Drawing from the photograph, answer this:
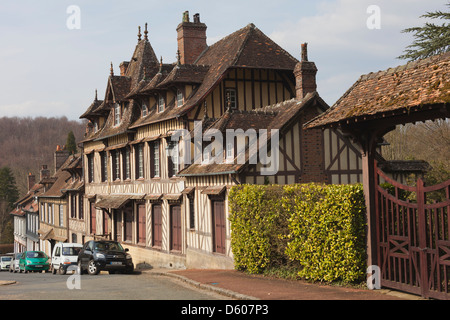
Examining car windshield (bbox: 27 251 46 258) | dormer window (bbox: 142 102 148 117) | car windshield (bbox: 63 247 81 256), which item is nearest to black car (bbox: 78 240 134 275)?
car windshield (bbox: 63 247 81 256)

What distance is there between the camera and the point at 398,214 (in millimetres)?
10734

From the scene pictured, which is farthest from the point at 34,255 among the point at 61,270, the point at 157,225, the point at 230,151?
the point at 230,151

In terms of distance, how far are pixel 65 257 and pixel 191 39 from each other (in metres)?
12.1

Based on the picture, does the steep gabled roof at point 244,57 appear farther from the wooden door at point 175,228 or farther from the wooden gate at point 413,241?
the wooden gate at point 413,241

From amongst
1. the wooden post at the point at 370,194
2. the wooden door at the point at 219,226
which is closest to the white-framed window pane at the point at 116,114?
the wooden door at the point at 219,226

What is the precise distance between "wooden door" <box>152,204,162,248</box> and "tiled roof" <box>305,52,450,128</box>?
1488cm

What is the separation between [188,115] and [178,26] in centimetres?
714

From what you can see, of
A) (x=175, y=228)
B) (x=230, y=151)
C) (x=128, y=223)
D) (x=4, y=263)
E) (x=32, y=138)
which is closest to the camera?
(x=230, y=151)

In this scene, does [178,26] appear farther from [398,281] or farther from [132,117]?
[398,281]

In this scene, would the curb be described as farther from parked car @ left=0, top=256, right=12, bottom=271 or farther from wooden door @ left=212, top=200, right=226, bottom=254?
parked car @ left=0, top=256, right=12, bottom=271

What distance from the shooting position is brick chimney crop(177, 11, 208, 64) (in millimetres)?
28031

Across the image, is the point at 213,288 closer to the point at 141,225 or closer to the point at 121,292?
the point at 121,292

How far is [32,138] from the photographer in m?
121
